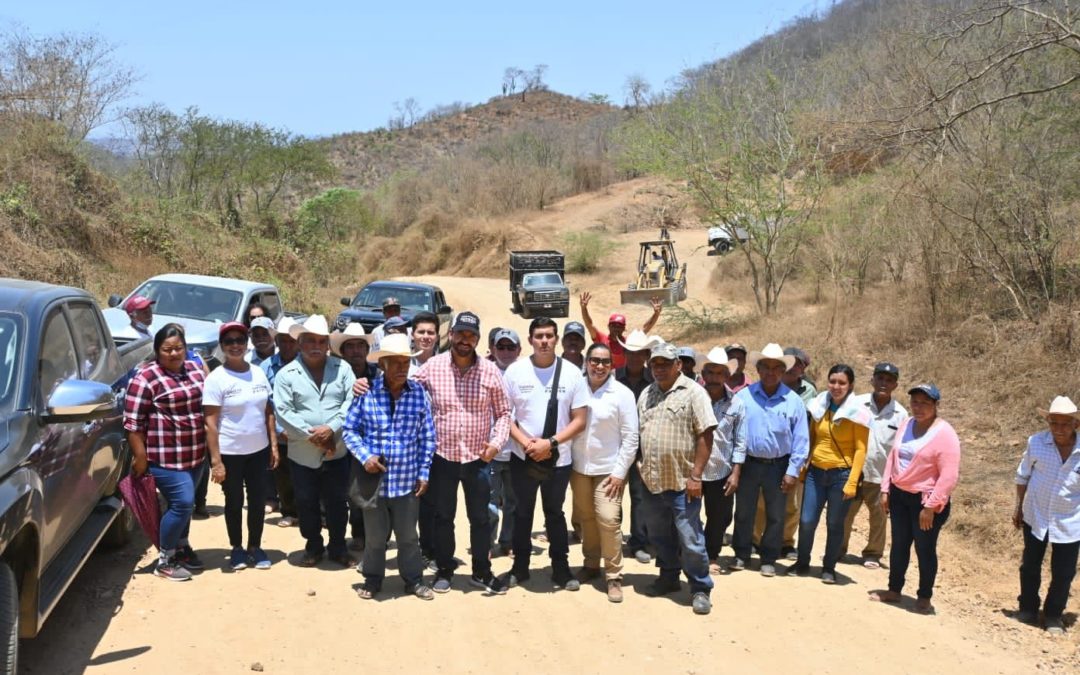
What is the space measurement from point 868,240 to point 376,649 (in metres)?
15.8

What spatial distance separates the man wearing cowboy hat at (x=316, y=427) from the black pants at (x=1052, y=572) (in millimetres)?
4900

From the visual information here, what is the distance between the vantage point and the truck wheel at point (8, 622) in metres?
3.67

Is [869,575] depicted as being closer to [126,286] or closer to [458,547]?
[458,547]

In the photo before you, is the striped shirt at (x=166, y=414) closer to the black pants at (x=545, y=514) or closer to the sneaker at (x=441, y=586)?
the sneaker at (x=441, y=586)

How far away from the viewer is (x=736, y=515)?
694cm

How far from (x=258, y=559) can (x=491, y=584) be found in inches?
63.7

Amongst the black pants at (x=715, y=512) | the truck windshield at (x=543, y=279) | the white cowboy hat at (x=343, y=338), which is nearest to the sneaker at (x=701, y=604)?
the black pants at (x=715, y=512)

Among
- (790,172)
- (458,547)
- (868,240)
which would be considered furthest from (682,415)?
(790,172)

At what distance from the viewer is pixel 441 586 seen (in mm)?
5934

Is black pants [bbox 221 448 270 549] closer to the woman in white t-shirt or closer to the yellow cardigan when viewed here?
the woman in white t-shirt

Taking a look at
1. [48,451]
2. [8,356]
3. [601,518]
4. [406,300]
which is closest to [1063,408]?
[601,518]

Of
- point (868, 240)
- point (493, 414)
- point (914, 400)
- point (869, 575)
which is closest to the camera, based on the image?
point (493, 414)

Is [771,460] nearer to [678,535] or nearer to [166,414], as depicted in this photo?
→ [678,535]

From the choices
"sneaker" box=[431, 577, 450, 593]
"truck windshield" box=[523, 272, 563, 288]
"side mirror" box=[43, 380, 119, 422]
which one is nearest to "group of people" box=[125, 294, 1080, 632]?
"sneaker" box=[431, 577, 450, 593]
